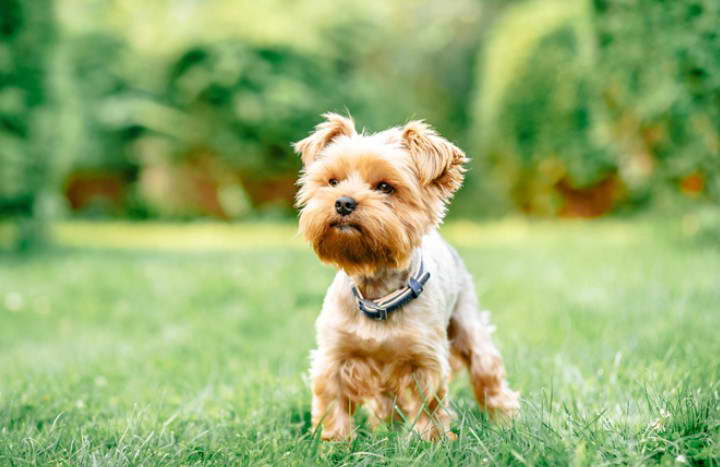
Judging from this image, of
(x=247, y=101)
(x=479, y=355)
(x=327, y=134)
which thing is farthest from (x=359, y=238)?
(x=247, y=101)

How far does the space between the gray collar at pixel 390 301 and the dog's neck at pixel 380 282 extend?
→ 75 mm

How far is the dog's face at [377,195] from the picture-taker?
2.92 metres

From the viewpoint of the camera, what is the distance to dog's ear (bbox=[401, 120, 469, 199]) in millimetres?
3068

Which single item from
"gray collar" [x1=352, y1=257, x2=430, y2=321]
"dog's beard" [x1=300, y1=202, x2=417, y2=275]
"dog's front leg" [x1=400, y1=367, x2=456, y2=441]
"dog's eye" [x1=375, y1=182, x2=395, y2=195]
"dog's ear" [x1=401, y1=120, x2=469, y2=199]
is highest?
"dog's ear" [x1=401, y1=120, x2=469, y2=199]

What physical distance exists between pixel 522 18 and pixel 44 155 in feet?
33.8

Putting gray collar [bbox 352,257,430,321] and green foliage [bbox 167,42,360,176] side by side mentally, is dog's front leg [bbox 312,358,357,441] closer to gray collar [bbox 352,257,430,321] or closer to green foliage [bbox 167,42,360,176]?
gray collar [bbox 352,257,430,321]

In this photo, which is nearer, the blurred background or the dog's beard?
the dog's beard

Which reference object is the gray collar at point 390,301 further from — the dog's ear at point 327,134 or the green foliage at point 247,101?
the green foliage at point 247,101

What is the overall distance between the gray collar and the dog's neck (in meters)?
0.08

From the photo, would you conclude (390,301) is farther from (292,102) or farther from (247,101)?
(247,101)

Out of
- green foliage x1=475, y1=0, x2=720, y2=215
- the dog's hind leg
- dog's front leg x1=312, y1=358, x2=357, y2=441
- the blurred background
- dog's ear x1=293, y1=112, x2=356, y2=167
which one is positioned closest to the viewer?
dog's front leg x1=312, y1=358, x2=357, y2=441

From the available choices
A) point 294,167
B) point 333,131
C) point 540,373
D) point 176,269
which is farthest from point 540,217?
point 333,131

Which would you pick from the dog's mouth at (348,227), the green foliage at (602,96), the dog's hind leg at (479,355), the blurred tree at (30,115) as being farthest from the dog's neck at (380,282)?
the blurred tree at (30,115)

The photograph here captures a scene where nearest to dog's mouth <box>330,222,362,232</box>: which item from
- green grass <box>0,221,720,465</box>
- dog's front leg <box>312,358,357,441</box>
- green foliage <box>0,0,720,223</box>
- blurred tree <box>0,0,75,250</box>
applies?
green grass <box>0,221,720,465</box>
